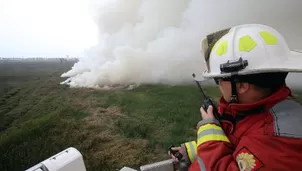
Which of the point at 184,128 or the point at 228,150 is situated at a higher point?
the point at 228,150

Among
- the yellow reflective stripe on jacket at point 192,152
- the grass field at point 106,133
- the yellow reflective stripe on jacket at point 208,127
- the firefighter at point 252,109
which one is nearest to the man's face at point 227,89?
the firefighter at point 252,109

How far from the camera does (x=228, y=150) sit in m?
1.37

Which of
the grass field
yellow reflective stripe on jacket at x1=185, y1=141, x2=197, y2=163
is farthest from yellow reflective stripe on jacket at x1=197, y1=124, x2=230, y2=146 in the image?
the grass field

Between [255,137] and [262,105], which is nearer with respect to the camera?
[255,137]

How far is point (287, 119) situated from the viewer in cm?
118

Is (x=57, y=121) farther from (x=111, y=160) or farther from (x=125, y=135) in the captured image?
(x=111, y=160)

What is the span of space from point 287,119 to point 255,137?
0.20 meters

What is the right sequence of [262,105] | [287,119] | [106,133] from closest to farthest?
[287,119]
[262,105]
[106,133]

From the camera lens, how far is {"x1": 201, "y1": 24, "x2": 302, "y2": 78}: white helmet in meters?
1.38

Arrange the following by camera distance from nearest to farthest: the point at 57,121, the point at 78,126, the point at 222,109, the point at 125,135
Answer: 1. the point at 222,109
2. the point at 125,135
3. the point at 78,126
4. the point at 57,121

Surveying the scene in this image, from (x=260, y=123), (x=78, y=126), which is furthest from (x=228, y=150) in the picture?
(x=78, y=126)

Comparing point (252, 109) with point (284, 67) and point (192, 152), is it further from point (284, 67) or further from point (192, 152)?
point (192, 152)

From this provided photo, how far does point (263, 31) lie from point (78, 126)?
7.99 meters

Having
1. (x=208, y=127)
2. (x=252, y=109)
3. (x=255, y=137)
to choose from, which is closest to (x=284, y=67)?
(x=252, y=109)
